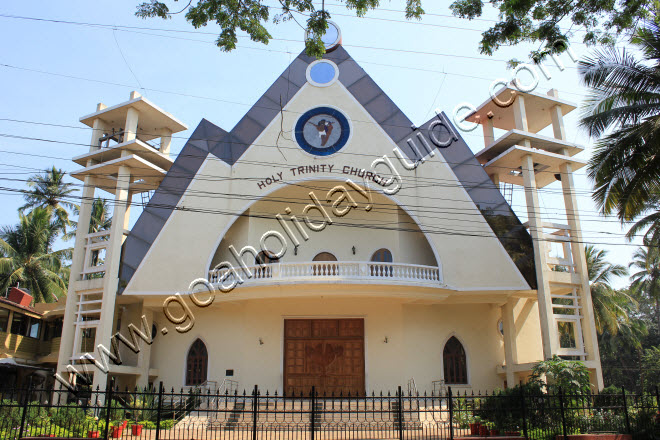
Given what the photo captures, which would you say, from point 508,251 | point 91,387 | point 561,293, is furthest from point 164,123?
point 561,293

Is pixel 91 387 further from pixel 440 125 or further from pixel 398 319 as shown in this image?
pixel 440 125

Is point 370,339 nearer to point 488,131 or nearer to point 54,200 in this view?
point 488,131

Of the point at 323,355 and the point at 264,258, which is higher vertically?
the point at 264,258

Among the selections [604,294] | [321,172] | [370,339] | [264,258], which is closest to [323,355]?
[370,339]

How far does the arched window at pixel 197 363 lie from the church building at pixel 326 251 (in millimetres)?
62

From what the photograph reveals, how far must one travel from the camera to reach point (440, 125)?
2127 centimetres

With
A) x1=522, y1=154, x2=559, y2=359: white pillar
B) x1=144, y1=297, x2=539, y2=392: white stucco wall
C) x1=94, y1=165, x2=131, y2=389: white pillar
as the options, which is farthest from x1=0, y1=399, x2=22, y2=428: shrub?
x1=522, y1=154, x2=559, y2=359: white pillar

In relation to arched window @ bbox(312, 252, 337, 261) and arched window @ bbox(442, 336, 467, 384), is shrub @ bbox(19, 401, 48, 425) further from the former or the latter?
arched window @ bbox(442, 336, 467, 384)

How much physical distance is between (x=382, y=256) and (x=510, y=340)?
567 centimetres

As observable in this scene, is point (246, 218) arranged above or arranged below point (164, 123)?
below

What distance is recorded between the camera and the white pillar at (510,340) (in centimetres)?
1991

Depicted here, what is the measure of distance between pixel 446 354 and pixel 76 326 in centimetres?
1344

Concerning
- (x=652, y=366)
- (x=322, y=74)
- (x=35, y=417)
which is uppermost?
(x=322, y=74)

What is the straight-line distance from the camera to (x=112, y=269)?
1992cm
